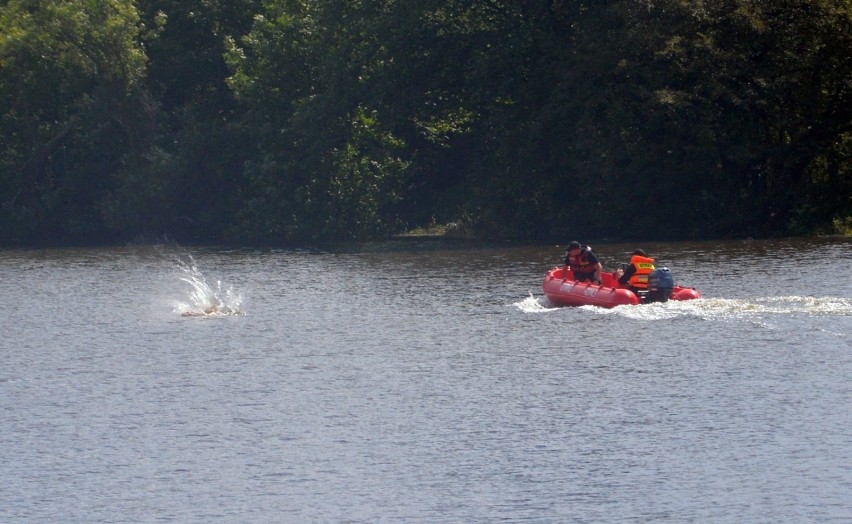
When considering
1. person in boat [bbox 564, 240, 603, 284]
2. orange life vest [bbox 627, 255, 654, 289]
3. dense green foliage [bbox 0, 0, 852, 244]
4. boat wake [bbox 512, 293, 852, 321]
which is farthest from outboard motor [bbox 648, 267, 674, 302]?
dense green foliage [bbox 0, 0, 852, 244]

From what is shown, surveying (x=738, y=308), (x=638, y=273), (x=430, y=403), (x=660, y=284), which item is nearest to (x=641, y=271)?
(x=638, y=273)

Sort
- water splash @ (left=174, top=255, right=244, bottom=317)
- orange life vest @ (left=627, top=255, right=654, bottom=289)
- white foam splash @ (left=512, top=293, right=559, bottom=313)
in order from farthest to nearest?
water splash @ (left=174, top=255, right=244, bottom=317), white foam splash @ (left=512, top=293, right=559, bottom=313), orange life vest @ (left=627, top=255, right=654, bottom=289)

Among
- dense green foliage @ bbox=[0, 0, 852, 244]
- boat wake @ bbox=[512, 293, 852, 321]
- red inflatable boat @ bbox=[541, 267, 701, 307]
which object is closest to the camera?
boat wake @ bbox=[512, 293, 852, 321]

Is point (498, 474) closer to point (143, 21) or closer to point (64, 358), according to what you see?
point (64, 358)

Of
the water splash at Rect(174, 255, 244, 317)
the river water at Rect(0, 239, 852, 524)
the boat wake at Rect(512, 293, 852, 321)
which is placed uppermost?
the boat wake at Rect(512, 293, 852, 321)

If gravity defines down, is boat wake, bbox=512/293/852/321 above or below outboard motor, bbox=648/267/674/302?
below

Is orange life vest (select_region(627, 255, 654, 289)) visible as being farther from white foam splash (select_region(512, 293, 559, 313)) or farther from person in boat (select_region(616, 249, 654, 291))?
white foam splash (select_region(512, 293, 559, 313))

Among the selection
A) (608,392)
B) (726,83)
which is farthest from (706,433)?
(726,83)

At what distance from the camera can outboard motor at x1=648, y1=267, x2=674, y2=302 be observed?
25.4 meters

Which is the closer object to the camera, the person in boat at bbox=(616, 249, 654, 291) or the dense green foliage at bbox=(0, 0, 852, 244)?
the person in boat at bbox=(616, 249, 654, 291)

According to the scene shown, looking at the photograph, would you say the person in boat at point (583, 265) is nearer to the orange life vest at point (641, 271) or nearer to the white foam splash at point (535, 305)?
the white foam splash at point (535, 305)

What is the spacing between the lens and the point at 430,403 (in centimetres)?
1914

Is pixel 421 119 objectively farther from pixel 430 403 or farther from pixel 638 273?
pixel 430 403

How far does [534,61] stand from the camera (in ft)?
142
